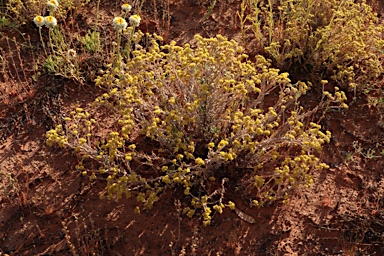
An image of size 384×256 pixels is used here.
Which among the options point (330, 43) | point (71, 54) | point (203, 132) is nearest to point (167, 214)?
point (203, 132)

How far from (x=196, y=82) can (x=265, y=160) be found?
0.76m

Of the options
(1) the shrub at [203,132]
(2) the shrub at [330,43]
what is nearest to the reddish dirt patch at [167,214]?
(1) the shrub at [203,132]

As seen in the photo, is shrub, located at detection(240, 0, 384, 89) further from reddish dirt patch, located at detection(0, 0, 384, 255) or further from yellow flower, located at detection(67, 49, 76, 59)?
yellow flower, located at detection(67, 49, 76, 59)

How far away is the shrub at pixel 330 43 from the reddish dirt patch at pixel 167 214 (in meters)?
0.51

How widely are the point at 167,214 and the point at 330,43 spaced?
206 centimetres

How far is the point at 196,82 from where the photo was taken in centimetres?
311

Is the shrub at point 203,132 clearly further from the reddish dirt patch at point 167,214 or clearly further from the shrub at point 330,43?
the shrub at point 330,43

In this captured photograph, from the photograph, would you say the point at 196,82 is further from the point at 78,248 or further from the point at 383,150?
the point at 383,150

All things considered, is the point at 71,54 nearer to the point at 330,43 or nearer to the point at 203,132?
the point at 203,132

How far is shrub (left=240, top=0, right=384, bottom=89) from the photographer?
370 centimetres

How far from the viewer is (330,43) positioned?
379cm

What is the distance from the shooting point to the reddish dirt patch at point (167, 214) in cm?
299

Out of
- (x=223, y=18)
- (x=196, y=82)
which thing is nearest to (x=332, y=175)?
(x=196, y=82)

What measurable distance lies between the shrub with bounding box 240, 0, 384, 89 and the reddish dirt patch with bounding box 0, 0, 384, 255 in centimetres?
51
